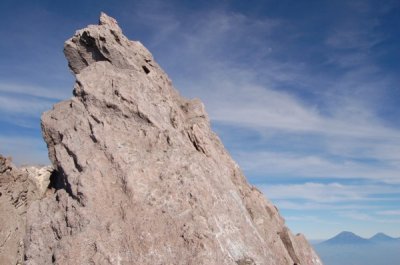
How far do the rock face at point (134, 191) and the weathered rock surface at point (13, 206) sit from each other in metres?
0.68

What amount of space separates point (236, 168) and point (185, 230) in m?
15.1

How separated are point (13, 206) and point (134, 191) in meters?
8.63

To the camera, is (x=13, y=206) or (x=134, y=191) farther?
(x=13, y=206)

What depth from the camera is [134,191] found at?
24172mm

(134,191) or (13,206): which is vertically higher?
(13,206)

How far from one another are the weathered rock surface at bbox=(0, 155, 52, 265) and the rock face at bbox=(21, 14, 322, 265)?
684mm

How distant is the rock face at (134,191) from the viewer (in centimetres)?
2220

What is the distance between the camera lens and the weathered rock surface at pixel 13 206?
24.7 metres

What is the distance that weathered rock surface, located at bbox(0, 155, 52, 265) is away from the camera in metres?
24.7

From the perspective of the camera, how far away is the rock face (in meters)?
22.2

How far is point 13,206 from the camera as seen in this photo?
26172mm

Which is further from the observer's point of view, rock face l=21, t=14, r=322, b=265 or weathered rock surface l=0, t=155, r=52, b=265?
weathered rock surface l=0, t=155, r=52, b=265

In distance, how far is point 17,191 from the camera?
88.4 feet

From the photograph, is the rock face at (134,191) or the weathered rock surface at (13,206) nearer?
the rock face at (134,191)
